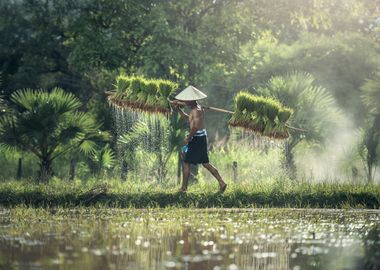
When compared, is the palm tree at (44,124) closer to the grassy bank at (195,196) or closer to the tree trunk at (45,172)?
the tree trunk at (45,172)

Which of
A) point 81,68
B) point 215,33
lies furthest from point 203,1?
point 81,68

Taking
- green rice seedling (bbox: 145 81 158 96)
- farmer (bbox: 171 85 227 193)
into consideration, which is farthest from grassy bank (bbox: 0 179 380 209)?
green rice seedling (bbox: 145 81 158 96)

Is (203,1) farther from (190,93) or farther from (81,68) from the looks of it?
(190,93)

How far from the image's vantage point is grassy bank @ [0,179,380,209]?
1911cm

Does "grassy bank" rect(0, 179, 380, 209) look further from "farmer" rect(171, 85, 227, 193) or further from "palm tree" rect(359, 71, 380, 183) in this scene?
"palm tree" rect(359, 71, 380, 183)

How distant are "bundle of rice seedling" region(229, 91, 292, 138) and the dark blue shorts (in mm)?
877

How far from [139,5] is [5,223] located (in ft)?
43.3

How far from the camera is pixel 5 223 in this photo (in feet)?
51.4

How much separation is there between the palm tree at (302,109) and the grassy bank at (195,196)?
5441mm

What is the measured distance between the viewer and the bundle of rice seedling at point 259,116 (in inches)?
813

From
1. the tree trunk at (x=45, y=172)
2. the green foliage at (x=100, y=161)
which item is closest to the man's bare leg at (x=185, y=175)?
the tree trunk at (x=45, y=172)

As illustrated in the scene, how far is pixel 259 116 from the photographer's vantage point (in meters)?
20.7

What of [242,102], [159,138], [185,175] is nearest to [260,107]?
[242,102]

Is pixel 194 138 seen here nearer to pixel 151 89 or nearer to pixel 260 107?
pixel 151 89
